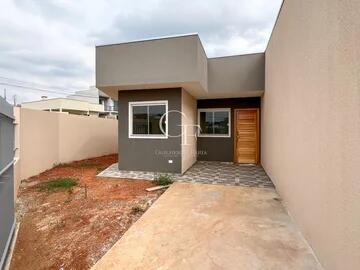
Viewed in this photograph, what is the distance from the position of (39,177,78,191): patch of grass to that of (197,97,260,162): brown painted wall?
5332 mm

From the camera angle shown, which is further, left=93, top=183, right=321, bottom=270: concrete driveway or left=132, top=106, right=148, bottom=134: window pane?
left=132, top=106, right=148, bottom=134: window pane

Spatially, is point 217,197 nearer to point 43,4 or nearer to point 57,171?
point 57,171

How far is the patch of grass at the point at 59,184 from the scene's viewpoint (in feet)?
17.9

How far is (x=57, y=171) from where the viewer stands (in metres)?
7.30

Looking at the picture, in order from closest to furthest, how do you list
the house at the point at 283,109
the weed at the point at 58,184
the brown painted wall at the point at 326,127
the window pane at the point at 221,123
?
the brown painted wall at the point at 326,127 < the house at the point at 283,109 < the weed at the point at 58,184 < the window pane at the point at 221,123

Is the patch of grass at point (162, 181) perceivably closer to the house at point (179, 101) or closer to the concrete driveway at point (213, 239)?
the house at point (179, 101)

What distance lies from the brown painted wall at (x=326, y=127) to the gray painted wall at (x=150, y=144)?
3.71 metres

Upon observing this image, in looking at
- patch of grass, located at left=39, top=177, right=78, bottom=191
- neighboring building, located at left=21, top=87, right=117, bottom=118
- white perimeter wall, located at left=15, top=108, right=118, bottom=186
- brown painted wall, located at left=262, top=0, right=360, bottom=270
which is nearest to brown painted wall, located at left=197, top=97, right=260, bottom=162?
brown painted wall, located at left=262, top=0, right=360, bottom=270

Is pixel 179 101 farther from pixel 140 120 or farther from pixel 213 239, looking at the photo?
pixel 213 239

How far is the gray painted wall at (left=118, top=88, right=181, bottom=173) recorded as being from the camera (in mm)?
6672

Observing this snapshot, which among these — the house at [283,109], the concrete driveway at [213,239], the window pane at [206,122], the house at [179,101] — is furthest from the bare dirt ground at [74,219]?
the window pane at [206,122]

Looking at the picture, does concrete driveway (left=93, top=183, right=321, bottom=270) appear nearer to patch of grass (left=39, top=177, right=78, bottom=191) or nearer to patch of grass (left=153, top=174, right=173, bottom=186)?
patch of grass (left=153, top=174, right=173, bottom=186)

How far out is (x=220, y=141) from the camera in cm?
898

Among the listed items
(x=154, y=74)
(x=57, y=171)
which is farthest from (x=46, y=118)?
(x=154, y=74)
